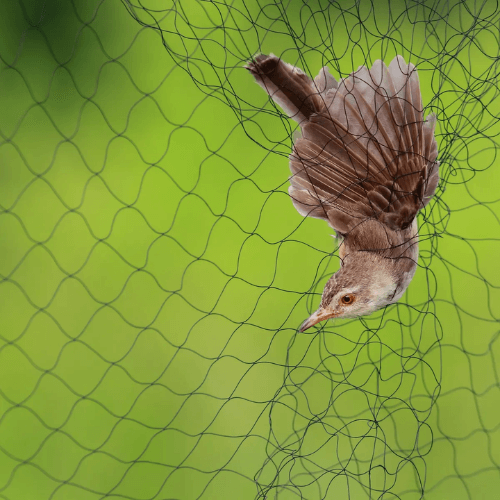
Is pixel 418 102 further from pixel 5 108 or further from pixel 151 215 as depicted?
pixel 5 108

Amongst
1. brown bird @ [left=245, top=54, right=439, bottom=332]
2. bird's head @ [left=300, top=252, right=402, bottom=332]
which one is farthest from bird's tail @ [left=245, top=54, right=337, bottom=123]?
bird's head @ [left=300, top=252, right=402, bottom=332]

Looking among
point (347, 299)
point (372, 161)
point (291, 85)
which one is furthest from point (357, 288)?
point (291, 85)

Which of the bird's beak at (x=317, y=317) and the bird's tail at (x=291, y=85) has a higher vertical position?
the bird's tail at (x=291, y=85)

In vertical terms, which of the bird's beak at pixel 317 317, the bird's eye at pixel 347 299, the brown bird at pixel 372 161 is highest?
the brown bird at pixel 372 161

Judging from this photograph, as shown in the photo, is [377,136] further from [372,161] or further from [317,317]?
[317,317]

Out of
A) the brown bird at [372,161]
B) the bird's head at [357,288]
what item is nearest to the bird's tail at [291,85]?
the brown bird at [372,161]

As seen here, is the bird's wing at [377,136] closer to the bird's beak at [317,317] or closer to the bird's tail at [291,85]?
the bird's tail at [291,85]

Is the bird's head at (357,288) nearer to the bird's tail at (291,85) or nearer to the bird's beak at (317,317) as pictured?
the bird's beak at (317,317)
